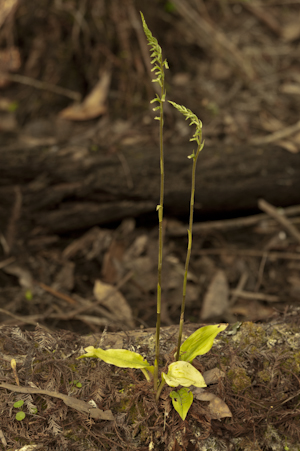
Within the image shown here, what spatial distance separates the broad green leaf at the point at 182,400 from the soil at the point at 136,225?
80 mm

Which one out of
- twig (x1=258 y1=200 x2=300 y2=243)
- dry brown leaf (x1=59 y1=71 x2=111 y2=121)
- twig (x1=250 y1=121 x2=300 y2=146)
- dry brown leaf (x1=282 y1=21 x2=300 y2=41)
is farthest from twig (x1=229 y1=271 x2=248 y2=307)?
dry brown leaf (x1=282 y1=21 x2=300 y2=41)

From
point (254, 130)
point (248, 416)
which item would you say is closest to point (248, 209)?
point (254, 130)

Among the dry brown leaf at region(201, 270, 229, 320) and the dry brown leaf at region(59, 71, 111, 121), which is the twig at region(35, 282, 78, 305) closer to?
the dry brown leaf at region(201, 270, 229, 320)

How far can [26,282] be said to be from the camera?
2943mm

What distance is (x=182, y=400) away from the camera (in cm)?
134

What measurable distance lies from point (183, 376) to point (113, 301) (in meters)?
1.54

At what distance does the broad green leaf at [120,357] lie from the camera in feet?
4.41

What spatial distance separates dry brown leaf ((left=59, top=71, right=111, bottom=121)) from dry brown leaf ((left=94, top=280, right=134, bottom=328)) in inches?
75.5

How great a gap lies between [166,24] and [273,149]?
2.19m

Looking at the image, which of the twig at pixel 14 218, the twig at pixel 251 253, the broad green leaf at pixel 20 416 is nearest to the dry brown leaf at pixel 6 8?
the twig at pixel 14 218

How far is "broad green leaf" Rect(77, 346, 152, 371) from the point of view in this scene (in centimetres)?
134

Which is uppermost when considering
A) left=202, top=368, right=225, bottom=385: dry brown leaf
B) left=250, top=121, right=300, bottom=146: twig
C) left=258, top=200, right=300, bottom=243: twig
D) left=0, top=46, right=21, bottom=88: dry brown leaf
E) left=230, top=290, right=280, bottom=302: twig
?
left=0, top=46, right=21, bottom=88: dry brown leaf

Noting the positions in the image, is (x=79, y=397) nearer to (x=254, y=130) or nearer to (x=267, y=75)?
(x=254, y=130)

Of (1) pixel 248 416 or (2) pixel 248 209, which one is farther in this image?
(2) pixel 248 209
